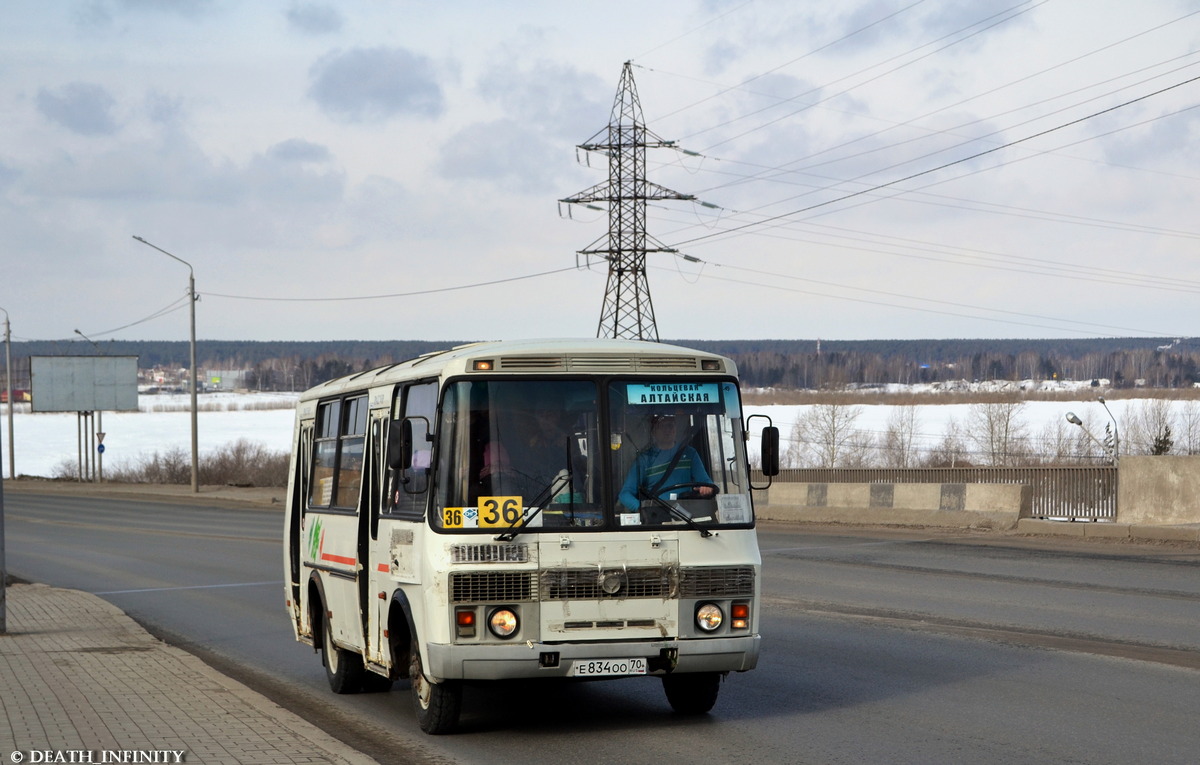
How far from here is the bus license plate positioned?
8.01 meters

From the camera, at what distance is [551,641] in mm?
7996

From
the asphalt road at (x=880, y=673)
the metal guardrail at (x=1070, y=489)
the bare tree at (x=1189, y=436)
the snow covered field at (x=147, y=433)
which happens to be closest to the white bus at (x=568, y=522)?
the asphalt road at (x=880, y=673)

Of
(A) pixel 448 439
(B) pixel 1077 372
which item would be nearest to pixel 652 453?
(A) pixel 448 439

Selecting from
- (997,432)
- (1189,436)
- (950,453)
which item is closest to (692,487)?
(1189,436)

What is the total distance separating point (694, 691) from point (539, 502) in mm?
1767

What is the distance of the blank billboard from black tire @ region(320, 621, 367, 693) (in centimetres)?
7630

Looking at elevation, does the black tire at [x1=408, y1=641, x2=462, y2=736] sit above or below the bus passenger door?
below

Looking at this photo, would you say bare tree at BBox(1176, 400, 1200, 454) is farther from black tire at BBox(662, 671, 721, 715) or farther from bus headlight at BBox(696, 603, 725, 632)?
bus headlight at BBox(696, 603, 725, 632)

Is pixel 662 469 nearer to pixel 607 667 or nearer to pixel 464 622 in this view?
pixel 607 667

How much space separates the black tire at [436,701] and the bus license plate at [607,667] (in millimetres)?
798

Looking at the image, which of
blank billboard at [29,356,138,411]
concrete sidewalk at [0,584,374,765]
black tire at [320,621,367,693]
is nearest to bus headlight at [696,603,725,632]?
concrete sidewalk at [0,584,374,765]

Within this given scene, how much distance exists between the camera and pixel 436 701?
834 centimetres

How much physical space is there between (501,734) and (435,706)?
0.46m

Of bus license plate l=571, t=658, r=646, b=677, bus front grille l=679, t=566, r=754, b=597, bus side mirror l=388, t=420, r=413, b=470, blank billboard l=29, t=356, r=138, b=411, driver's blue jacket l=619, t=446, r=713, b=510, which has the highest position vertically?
blank billboard l=29, t=356, r=138, b=411
